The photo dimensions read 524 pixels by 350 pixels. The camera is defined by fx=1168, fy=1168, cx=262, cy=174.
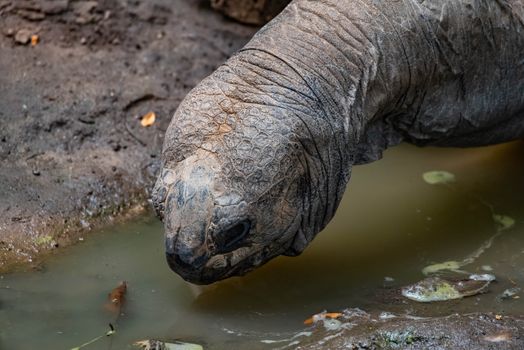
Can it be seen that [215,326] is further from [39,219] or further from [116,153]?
[116,153]

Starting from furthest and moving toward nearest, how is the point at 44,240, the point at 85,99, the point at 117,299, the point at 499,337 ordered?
1. the point at 85,99
2. the point at 44,240
3. the point at 117,299
4. the point at 499,337

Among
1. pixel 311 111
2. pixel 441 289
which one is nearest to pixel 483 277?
pixel 441 289

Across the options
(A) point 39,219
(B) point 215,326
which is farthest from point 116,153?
(B) point 215,326

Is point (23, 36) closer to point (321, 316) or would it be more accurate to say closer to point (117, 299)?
point (117, 299)

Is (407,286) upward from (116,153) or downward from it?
upward

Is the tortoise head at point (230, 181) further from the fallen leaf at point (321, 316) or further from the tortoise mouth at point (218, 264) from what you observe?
the fallen leaf at point (321, 316)

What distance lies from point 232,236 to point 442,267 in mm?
1531

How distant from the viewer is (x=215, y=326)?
18.2 ft

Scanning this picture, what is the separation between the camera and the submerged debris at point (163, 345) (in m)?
5.24

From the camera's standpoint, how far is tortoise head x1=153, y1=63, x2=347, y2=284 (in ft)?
16.4

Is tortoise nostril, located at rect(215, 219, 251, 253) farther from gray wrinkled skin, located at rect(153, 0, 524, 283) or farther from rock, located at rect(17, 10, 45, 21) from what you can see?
rock, located at rect(17, 10, 45, 21)

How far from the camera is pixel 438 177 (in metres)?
7.34

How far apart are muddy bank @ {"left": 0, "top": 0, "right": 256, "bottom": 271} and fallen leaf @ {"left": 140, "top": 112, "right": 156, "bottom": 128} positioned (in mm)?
31

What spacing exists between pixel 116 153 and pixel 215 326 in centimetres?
196
